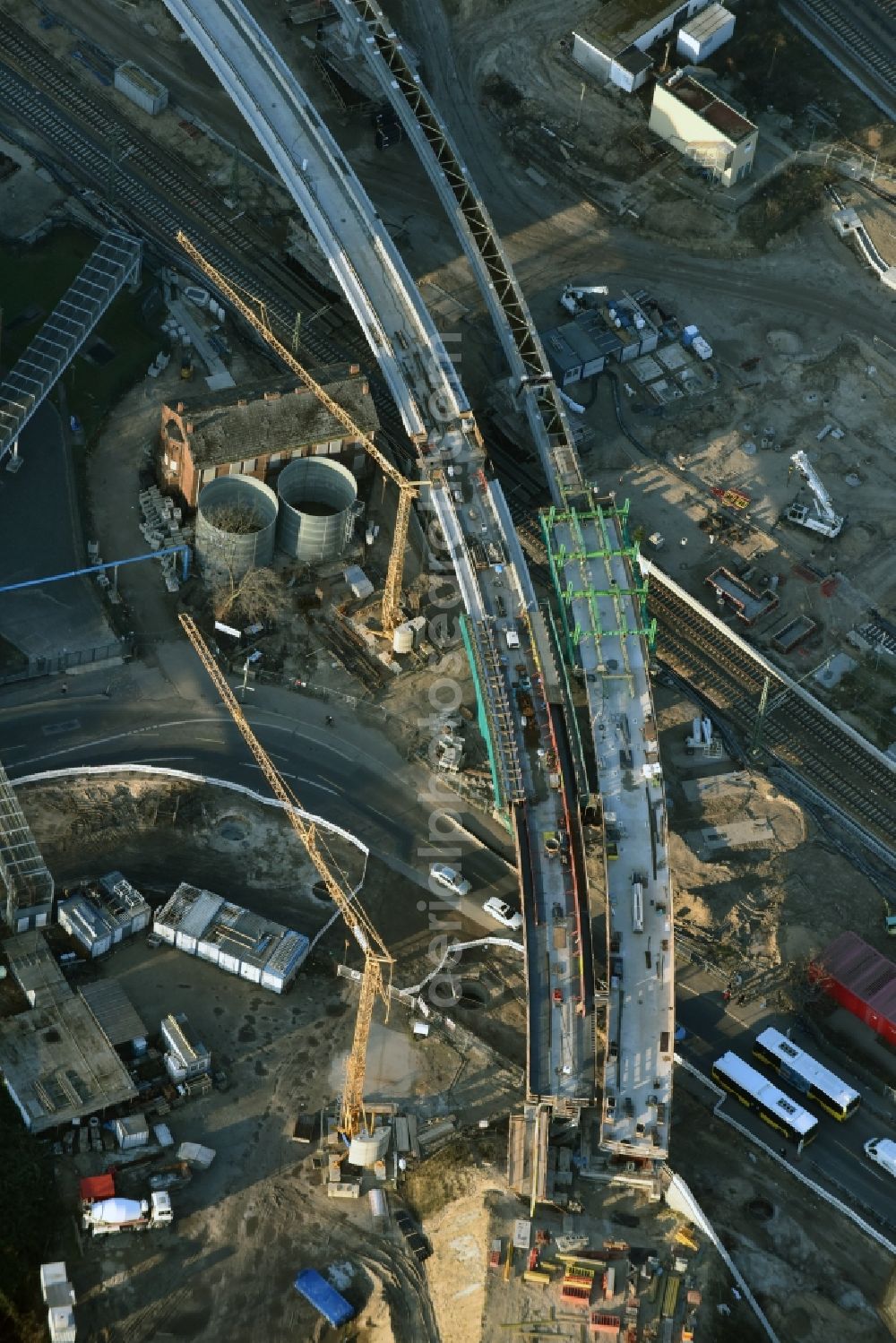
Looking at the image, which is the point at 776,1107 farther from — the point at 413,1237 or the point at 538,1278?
the point at 413,1237

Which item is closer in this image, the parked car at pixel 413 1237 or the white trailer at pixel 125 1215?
the white trailer at pixel 125 1215

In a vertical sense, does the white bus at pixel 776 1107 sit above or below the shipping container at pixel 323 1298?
above

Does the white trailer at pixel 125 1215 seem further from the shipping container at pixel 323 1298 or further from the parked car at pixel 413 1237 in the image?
the parked car at pixel 413 1237

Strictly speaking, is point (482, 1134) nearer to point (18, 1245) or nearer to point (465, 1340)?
point (465, 1340)

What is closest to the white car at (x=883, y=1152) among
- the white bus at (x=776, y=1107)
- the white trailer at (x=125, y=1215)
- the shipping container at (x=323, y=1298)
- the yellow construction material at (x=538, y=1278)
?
the white bus at (x=776, y=1107)

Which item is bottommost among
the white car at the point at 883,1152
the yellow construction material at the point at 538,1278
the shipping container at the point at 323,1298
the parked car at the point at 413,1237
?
the shipping container at the point at 323,1298

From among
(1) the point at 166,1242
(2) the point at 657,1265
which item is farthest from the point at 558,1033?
(1) the point at 166,1242

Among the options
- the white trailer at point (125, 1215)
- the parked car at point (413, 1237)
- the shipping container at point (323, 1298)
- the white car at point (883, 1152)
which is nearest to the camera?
the shipping container at point (323, 1298)
